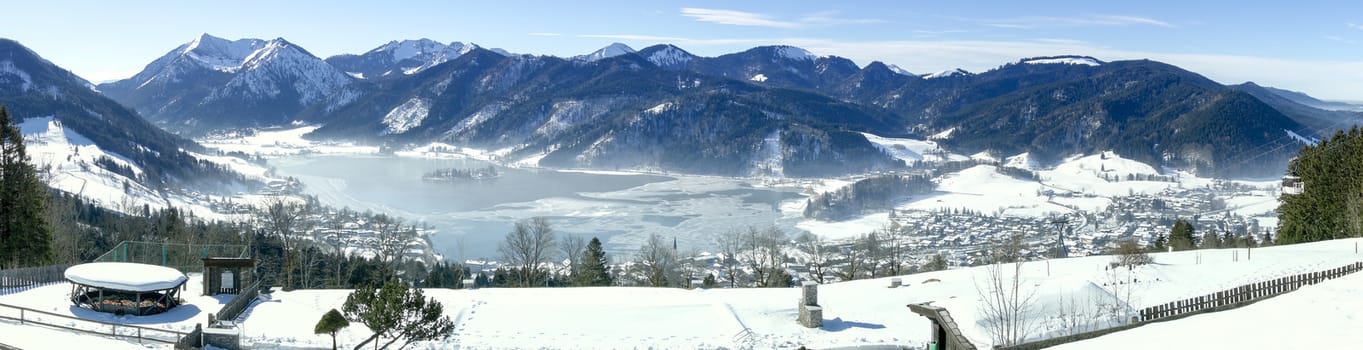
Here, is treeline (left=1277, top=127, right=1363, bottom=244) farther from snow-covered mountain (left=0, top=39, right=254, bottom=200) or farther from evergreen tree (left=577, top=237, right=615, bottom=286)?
snow-covered mountain (left=0, top=39, right=254, bottom=200)

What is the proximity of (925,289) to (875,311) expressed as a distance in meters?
3.42

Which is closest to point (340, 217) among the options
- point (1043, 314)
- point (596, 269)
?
point (596, 269)

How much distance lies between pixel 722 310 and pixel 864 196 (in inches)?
5025

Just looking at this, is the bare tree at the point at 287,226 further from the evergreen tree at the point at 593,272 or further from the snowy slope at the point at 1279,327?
the snowy slope at the point at 1279,327

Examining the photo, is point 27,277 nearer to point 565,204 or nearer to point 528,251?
point 528,251

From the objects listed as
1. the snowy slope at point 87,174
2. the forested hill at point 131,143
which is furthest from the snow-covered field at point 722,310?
the forested hill at point 131,143

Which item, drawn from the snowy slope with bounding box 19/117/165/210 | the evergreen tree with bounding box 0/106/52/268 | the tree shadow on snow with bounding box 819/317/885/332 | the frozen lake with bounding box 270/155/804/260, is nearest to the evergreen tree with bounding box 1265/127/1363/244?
the tree shadow on snow with bounding box 819/317/885/332

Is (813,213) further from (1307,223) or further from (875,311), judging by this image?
(875,311)

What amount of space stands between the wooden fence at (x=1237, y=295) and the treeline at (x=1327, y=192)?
892 inches

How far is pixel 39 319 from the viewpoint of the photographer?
2153cm

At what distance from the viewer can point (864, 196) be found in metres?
150

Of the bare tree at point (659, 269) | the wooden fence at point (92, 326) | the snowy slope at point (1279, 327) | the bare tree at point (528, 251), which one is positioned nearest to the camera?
the snowy slope at point (1279, 327)

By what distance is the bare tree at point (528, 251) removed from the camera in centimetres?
5062

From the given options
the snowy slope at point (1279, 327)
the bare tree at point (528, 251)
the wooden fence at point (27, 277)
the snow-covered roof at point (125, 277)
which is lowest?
the bare tree at point (528, 251)
